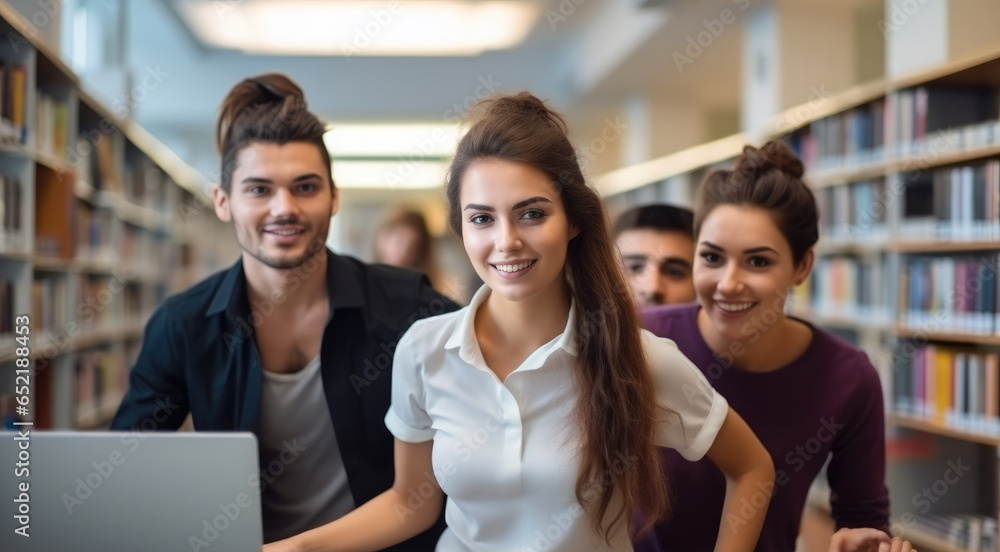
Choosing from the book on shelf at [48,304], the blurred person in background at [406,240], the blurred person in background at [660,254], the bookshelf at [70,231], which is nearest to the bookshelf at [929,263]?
the blurred person in background at [660,254]

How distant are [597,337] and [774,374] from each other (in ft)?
1.73

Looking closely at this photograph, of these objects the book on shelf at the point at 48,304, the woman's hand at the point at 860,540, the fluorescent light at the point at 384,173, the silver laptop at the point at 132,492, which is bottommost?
the woman's hand at the point at 860,540

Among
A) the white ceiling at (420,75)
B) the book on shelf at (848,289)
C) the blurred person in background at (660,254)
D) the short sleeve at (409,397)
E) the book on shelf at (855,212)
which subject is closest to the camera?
the short sleeve at (409,397)

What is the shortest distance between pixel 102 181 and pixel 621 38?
163 inches


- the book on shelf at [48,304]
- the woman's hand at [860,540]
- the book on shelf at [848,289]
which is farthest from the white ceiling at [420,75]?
the woman's hand at [860,540]

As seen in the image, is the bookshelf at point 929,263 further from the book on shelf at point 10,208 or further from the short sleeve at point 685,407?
the book on shelf at point 10,208

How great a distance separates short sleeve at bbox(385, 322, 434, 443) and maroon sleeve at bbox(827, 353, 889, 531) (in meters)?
0.86

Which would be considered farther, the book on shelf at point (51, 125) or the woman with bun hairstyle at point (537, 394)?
the book on shelf at point (51, 125)

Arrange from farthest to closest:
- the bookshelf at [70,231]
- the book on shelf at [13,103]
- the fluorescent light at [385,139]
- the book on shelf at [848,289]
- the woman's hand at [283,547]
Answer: the fluorescent light at [385,139] → the book on shelf at [848,289] → the bookshelf at [70,231] → the book on shelf at [13,103] → the woman's hand at [283,547]

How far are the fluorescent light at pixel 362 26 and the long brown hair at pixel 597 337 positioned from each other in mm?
5727

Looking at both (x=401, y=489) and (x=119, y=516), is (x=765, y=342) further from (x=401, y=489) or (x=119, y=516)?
(x=119, y=516)

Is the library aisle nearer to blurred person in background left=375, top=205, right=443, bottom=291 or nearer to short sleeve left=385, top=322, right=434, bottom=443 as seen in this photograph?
blurred person in background left=375, top=205, right=443, bottom=291

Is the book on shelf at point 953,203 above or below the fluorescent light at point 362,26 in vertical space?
below

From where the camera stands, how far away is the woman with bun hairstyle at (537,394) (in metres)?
1.40
